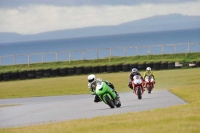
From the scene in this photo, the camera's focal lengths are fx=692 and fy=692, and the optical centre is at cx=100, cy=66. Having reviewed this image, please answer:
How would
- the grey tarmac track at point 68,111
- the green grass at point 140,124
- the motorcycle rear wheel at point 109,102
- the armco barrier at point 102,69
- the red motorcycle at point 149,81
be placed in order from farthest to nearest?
the armco barrier at point 102,69 → the red motorcycle at point 149,81 → the motorcycle rear wheel at point 109,102 → the grey tarmac track at point 68,111 → the green grass at point 140,124

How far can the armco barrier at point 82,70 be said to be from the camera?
57406mm

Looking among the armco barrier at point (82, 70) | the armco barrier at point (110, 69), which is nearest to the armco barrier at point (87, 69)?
the armco barrier at point (82, 70)

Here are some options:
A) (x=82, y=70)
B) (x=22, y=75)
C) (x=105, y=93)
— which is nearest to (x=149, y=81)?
(x=105, y=93)

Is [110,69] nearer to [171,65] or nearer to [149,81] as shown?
[171,65]

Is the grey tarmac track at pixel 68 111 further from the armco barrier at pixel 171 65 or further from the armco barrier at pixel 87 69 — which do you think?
the armco barrier at pixel 87 69

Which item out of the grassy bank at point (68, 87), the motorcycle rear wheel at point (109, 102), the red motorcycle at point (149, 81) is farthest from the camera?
the grassy bank at point (68, 87)

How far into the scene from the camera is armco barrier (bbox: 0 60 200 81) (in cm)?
5741

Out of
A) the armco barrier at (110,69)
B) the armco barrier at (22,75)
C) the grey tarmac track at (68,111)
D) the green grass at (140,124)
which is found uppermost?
the armco barrier at (110,69)

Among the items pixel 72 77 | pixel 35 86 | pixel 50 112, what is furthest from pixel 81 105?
pixel 72 77

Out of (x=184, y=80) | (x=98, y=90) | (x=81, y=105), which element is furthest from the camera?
(x=184, y=80)

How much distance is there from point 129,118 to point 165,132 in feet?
12.8

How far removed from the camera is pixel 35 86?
48.5 metres

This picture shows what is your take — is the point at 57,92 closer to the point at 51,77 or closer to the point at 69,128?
the point at 51,77

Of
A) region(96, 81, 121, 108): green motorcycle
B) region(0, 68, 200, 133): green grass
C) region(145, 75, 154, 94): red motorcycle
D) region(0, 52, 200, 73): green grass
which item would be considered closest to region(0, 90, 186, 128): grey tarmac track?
region(96, 81, 121, 108): green motorcycle
